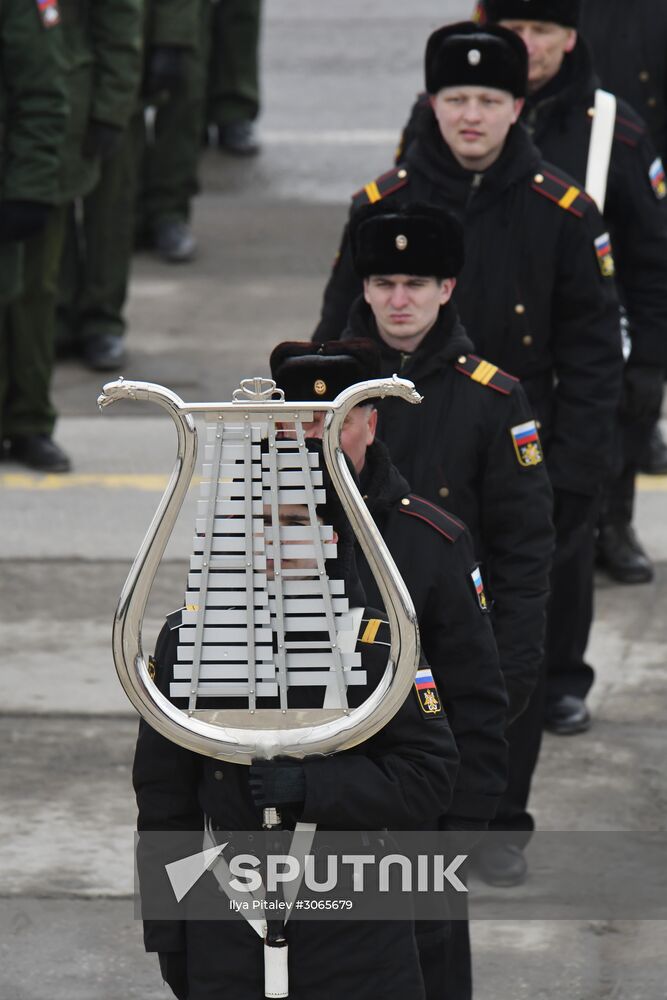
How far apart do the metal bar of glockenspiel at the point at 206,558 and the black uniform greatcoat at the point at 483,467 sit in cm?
186

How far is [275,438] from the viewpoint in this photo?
3041mm

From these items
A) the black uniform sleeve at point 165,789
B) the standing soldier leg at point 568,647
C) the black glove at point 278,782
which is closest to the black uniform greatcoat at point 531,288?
the standing soldier leg at point 568,647

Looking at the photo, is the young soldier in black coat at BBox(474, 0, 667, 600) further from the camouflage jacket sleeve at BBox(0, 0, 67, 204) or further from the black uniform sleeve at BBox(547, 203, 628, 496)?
the camouflage jacket sleeve at BBox(0, 0, 67, 204)

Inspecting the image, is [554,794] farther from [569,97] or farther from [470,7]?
[470,7]

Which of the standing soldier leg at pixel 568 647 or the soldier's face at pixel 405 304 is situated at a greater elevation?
the soldier's face at pixel 405 304

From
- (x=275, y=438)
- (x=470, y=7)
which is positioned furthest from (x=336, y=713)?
(x=470, y=7)

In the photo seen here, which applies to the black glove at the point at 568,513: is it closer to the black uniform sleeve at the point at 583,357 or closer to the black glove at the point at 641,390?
the black uniform sleeve at the point at 583,357

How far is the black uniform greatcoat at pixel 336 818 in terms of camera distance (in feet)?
11.5

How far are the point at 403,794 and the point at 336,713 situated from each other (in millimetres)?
368

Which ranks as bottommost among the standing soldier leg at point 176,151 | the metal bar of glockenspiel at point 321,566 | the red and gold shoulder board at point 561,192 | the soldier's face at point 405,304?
the standing soldier leg at point 176,151

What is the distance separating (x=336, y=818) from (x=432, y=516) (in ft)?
3.13

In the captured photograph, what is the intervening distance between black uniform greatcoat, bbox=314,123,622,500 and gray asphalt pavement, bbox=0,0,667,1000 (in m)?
1.22

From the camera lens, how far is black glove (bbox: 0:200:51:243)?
8.33 m

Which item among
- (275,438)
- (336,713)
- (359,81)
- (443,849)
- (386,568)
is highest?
(275,438)
